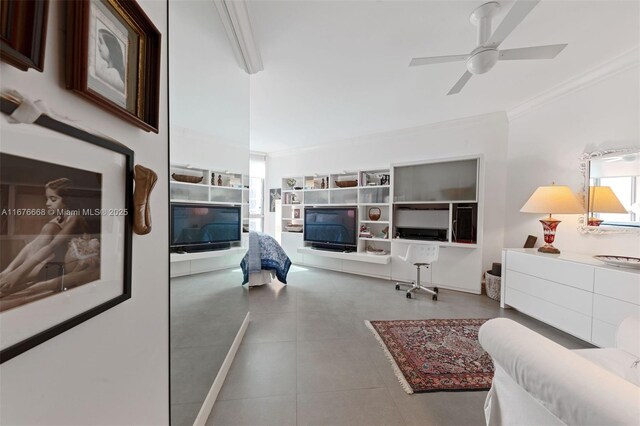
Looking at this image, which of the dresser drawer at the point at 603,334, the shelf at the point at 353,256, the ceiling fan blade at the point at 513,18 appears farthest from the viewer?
the shelf at the point at 353,256

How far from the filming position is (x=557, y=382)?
2.66 ft

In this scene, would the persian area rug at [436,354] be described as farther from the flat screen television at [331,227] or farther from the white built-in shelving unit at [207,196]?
the flat screen television at [331,227]

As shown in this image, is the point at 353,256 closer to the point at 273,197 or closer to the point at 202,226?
the point at 273,197

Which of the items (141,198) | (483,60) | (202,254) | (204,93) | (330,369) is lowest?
(330,369)

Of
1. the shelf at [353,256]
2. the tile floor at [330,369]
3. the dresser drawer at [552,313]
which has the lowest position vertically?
the tile floor at [330,369]

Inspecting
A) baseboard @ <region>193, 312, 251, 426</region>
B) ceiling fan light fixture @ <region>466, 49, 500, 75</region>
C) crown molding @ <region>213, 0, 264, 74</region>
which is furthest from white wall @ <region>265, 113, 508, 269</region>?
baseboard @ <region>193, 312, 251, 426</region>

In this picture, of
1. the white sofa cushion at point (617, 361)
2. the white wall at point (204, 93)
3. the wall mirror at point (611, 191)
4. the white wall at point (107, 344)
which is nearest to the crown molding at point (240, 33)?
the white wall at point (204, 93)

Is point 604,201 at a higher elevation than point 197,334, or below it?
higher

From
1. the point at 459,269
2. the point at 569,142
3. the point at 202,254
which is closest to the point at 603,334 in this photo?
the point at 459,269

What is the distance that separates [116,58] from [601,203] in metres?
4.10

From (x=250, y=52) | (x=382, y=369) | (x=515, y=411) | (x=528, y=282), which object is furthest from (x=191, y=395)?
(x=528, y=282)

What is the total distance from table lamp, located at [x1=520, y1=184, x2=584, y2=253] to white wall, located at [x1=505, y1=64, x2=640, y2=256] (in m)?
0.29

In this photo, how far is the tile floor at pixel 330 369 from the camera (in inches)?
60.5

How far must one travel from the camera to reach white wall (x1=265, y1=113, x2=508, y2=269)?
149 inches
